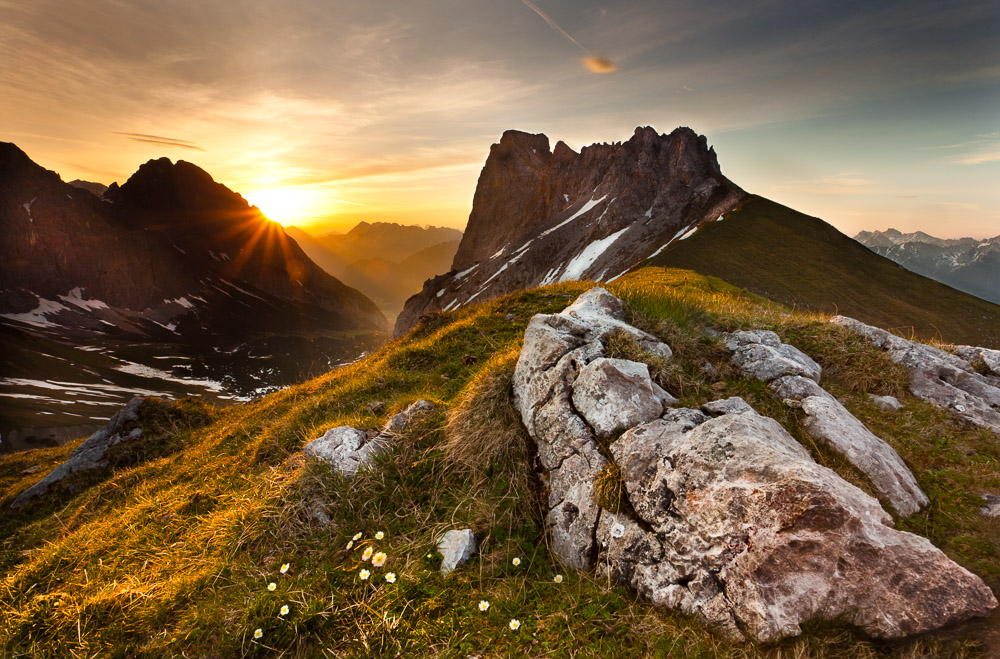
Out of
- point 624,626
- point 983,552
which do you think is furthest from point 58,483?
point 983,552

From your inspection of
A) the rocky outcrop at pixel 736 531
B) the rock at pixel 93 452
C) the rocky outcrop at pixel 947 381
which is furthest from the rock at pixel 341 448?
the rock at pixel 93 452

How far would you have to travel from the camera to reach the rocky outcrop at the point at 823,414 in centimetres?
467

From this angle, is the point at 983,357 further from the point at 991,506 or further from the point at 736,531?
the point at 736,531

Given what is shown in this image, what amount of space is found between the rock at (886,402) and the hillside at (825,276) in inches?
1728

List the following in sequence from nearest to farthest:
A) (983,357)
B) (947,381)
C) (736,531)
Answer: (736,531), (947,381), (983,357)

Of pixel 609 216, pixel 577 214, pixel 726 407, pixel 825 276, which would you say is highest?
pixel 577 214

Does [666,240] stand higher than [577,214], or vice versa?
[577,214]

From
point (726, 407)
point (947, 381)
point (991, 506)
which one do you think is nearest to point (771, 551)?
point (726, 407)

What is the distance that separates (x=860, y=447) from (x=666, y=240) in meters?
72.9

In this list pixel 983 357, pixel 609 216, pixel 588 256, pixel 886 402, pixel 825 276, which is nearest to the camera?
pixel 886 402

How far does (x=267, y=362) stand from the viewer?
179 metres

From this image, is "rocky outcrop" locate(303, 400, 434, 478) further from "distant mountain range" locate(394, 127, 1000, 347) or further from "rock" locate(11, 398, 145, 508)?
"distant mountain range" locate(394, 127, 1000, 347)

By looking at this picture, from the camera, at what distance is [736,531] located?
3781 mm

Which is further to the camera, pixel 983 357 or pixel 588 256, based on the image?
pixel 588 256
